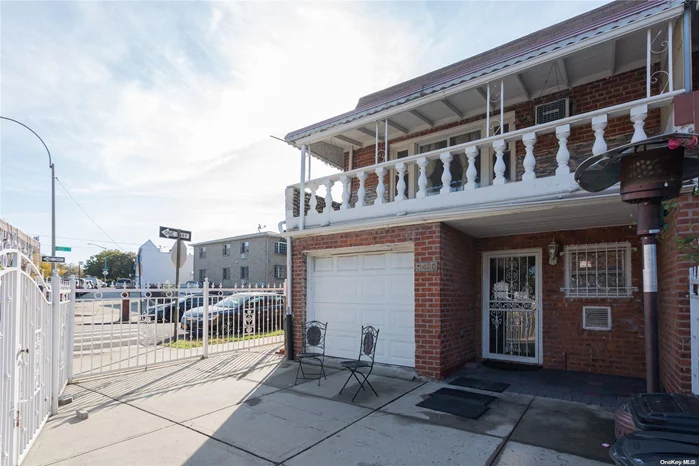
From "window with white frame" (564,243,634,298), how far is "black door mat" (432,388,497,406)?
2778 mm

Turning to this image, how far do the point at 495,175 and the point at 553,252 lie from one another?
178cm

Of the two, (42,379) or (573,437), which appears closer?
(573,437)

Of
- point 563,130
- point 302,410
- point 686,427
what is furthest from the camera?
point 563,130

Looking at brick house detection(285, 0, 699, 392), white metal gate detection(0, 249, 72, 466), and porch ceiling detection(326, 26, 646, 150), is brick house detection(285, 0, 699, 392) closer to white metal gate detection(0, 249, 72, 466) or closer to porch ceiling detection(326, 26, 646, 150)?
porch ceiling detection(326, 26, 646, 150)

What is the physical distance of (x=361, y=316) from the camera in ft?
24.5

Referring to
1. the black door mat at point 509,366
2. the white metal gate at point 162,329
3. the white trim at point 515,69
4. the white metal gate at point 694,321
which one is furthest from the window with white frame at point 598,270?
the white metal gate at point 162,329

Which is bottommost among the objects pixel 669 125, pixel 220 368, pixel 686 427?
pixel 220 368

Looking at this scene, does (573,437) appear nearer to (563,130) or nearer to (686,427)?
(686,427)

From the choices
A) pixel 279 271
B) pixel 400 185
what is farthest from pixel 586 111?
pixel 279 271

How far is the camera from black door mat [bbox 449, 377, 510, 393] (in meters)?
5.71

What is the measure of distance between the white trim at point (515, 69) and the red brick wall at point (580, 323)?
3.00 metres

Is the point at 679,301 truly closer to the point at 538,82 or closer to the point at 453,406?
the point at 453,406

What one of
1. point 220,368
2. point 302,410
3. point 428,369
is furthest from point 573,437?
point 220,368

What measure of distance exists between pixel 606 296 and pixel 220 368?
6.85 meters
